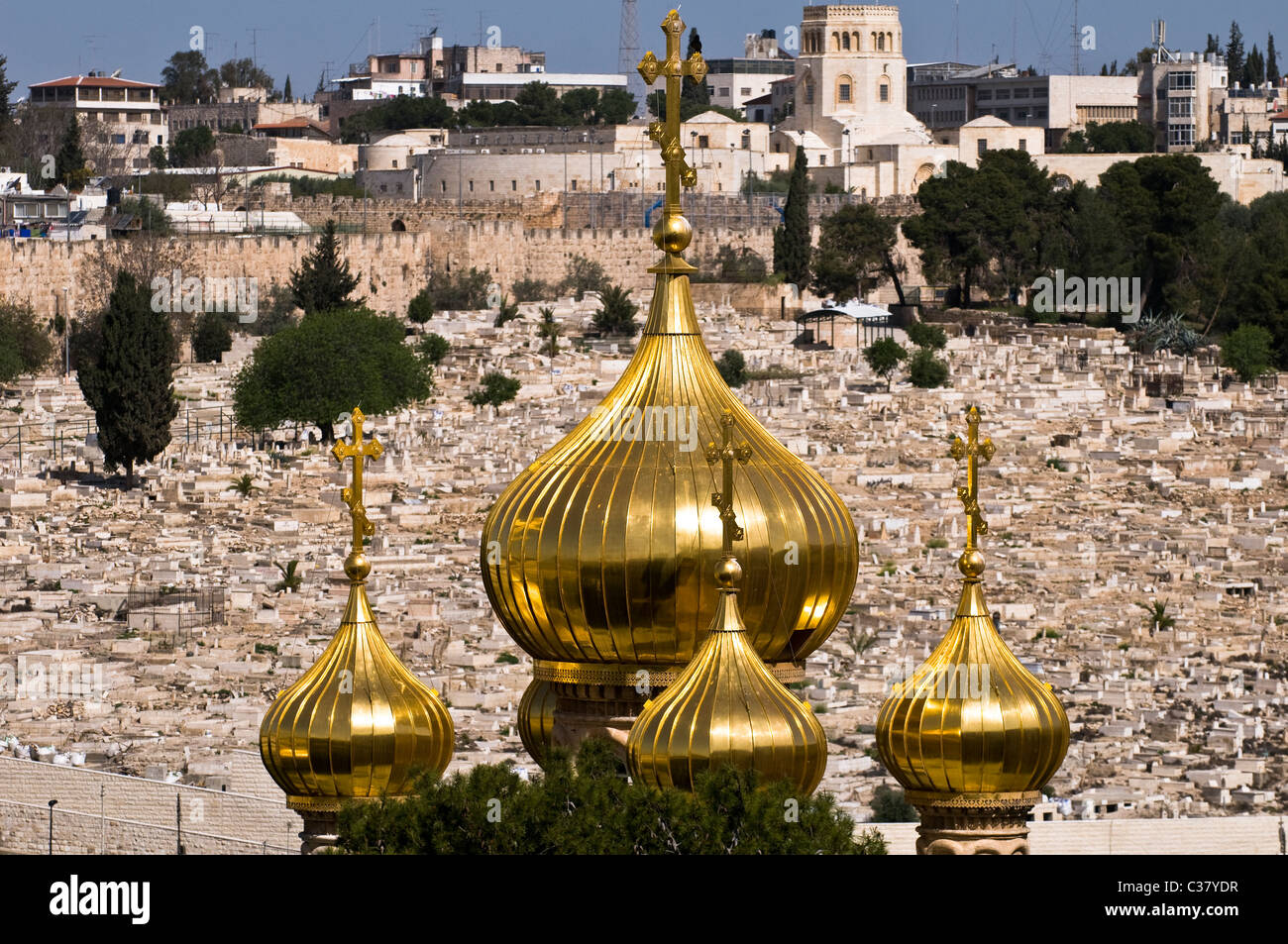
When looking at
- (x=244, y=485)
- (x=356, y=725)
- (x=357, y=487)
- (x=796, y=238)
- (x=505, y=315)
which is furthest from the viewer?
(x=796, y=238)

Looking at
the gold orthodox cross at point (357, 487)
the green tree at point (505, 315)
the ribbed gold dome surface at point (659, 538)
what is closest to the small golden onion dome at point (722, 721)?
the ribbed gold dome surface at point (659, 538)

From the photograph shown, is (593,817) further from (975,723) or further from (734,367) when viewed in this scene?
(734,367)

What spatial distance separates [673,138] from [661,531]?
212 cm

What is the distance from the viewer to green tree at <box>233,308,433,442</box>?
57.4 meters

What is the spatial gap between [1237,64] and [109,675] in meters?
103

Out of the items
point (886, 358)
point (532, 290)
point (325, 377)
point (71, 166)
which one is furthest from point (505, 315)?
point (71, 166)

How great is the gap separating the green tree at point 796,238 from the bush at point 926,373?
17699mm

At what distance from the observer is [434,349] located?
216ft

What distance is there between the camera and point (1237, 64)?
134250 mm

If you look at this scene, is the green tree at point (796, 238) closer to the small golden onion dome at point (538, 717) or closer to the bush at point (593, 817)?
the small golden onion dome at point (538, 717)

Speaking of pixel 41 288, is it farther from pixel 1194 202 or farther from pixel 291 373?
pixel 1194 202

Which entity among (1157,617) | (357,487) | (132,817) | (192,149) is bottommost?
(1157,617)

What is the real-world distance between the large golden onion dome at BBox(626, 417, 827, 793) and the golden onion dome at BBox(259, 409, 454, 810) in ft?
5.39
